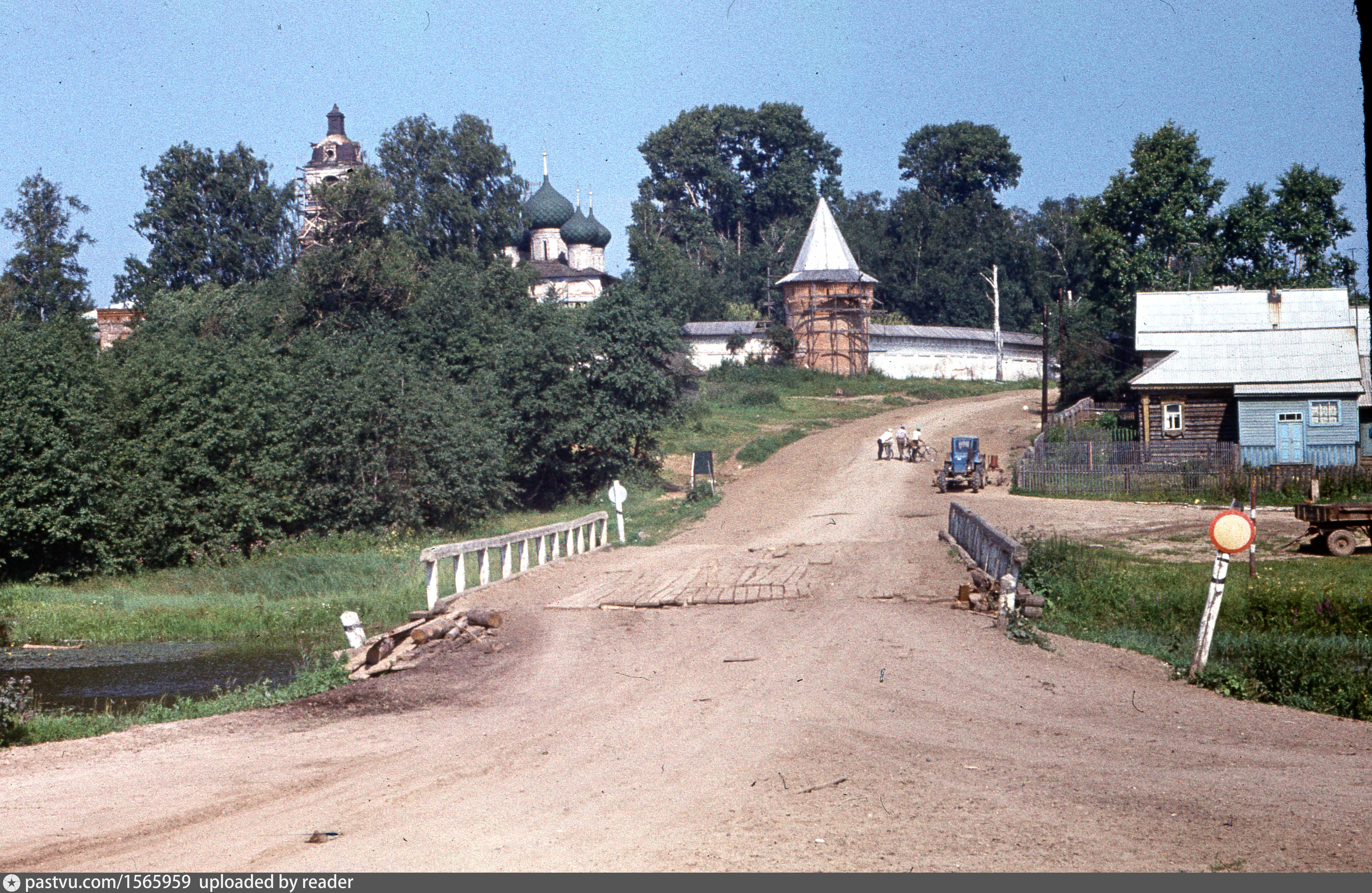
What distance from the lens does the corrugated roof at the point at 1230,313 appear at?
143 ft

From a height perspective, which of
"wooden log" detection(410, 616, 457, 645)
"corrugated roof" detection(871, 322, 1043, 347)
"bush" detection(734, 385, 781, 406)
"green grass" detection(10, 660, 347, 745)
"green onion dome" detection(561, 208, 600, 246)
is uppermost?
"green onion dome" detection(561, 208, 600, 246)

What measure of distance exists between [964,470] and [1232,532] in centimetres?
2652

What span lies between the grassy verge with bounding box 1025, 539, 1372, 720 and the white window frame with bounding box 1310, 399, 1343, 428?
20.7 meters

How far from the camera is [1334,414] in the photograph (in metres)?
39.4

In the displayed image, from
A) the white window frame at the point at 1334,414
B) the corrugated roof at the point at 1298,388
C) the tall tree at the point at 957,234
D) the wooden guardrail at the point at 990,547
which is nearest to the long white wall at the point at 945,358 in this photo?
the tall tree at the point at 957,234

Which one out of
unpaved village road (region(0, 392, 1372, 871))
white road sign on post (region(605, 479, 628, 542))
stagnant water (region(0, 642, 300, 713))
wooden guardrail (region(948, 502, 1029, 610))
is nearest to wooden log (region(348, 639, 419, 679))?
unpaved village road (region(0, 392, 1372, 871))

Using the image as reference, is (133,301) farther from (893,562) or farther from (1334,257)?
(1334,257)

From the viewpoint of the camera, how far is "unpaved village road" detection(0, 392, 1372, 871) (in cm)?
652

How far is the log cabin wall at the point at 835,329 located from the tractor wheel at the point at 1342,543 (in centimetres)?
4836

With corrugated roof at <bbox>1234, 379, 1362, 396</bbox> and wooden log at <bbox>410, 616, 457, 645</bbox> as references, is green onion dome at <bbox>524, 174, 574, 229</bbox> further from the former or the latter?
wooden log at <bbox>410, 616, 457, 645</bbox>

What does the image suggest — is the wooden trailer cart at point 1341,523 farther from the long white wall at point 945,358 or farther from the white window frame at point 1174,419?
the long white wall at point 945,358

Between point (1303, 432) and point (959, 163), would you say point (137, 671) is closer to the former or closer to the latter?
point (1303, 432)

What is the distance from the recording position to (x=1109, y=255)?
193 feet

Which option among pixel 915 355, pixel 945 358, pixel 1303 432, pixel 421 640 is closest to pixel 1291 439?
pixel 1303 432
